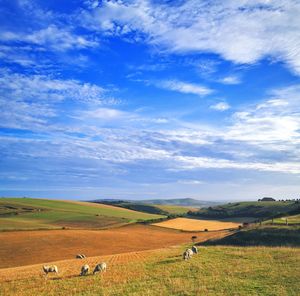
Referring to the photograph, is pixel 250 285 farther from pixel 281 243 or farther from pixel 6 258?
pixel 6 258

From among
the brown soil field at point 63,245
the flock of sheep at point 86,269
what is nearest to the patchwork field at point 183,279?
the flock of sheep at point 86,269

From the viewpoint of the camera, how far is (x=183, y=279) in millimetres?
28422

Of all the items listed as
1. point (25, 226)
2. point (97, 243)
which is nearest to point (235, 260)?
point (97, 243)

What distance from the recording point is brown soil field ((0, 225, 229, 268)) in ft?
192

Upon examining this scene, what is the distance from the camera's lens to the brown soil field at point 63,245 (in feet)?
→ 192

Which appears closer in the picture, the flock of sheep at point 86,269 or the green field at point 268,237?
the flock of sheep at point 86,269

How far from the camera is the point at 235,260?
117ft

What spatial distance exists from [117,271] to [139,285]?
6.66 m

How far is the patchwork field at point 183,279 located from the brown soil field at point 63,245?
23090 millimetres

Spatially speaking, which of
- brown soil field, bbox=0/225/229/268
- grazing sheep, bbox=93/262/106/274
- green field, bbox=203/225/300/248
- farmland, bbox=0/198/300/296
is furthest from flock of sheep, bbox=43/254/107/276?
green field, bbox=203/225/300/248

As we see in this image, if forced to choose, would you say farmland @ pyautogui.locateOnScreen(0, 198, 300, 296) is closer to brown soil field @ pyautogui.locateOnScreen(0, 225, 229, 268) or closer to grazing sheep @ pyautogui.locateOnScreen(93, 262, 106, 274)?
brown soil field @ pyautogui.locateOnScreen(0, 225, 229, 268)

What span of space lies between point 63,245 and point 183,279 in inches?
1804

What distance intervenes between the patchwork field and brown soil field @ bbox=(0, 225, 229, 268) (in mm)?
23090

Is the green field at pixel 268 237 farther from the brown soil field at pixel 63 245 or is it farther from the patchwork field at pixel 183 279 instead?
the brown soil field at pixel 63 245
